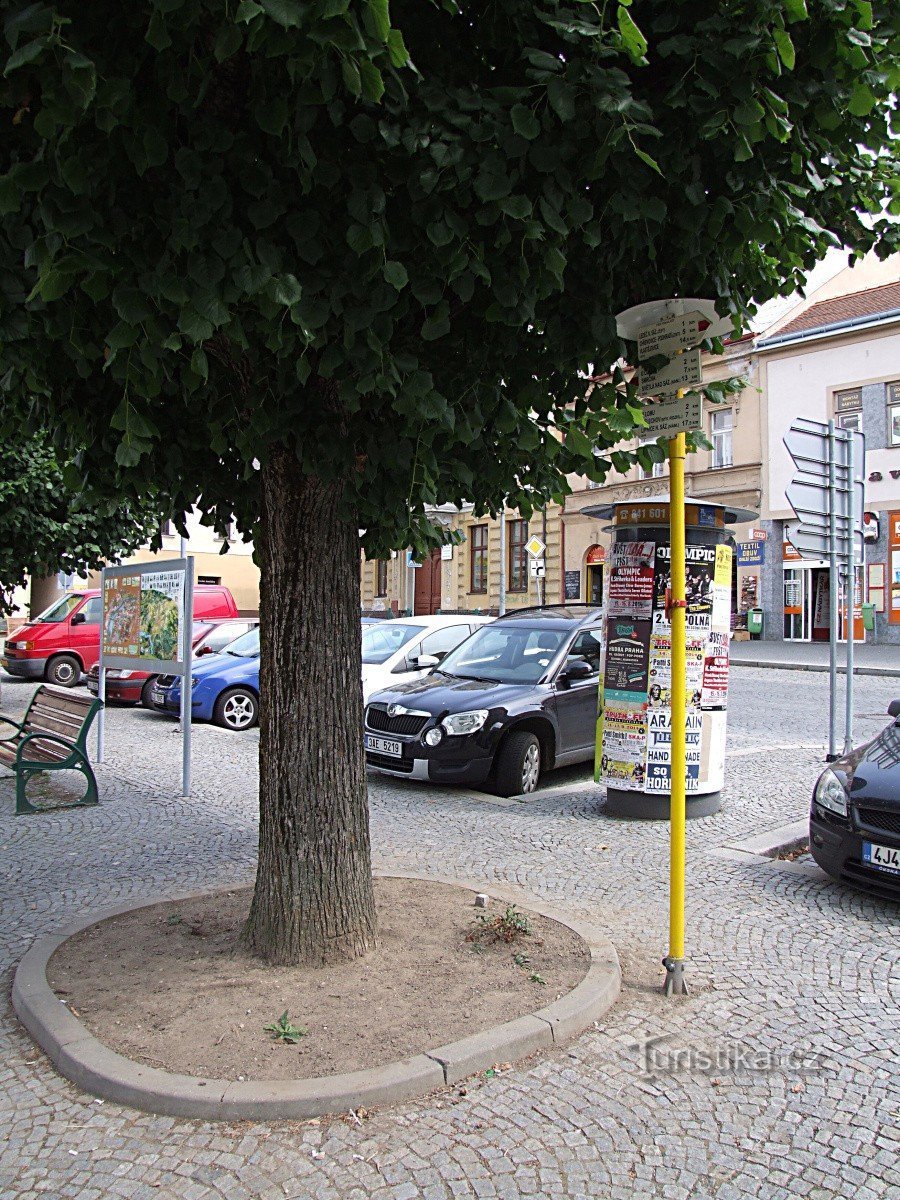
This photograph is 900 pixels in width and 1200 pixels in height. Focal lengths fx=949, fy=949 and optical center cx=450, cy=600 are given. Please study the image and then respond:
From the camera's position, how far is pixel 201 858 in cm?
637

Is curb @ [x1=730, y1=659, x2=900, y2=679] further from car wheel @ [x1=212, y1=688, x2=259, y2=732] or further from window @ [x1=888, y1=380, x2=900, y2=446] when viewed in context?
car wheel @ [x1=212, y1=688, x2=259, y2=732]

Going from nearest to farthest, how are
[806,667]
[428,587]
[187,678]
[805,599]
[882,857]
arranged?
[882,857] → [187,678] → [806,667] → [805,599] → [428,587]

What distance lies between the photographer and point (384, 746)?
8570 millimetres

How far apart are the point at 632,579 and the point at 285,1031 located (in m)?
4.69

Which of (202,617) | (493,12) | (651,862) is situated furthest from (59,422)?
(202,617)

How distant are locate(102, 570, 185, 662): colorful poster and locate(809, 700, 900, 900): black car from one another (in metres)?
5.50

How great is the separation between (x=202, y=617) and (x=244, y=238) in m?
18.3

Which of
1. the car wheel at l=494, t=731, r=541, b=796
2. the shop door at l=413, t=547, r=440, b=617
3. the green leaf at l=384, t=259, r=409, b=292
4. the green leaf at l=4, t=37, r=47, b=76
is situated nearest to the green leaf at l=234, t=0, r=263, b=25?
the green leaf at l=4, t=37, r=47, b=76

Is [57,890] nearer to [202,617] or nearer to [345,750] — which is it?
[345,750]

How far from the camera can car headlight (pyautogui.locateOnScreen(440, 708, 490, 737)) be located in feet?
26.9

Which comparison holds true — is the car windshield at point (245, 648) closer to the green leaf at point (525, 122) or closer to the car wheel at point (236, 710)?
the car wheel at point (236, 710)

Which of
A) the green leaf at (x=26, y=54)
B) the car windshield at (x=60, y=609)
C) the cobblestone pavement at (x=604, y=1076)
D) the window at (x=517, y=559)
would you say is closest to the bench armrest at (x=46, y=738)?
the cobblestone pavement at (x=604, y=1076)

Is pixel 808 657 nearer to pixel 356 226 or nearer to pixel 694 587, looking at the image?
pixel 694 587

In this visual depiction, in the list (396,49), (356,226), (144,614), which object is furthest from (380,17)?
(144,614)
